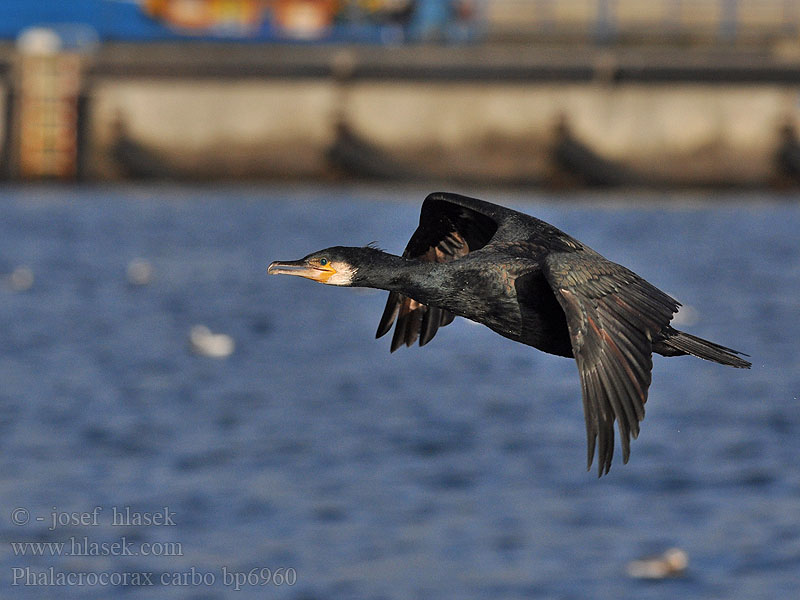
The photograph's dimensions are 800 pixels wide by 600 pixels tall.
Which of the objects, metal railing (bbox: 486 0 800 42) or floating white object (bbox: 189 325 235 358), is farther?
metal railing (bbox: 486 0 800 42)

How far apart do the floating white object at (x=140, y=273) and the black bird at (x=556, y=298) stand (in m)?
20.9

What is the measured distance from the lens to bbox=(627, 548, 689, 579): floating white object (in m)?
12.2

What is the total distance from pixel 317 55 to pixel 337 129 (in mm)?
1848

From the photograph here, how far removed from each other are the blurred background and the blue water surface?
0.18 ft

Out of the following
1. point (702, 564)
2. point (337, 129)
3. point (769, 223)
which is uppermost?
point (702, 564)

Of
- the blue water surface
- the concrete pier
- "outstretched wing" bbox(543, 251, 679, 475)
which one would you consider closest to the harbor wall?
the concrete pier

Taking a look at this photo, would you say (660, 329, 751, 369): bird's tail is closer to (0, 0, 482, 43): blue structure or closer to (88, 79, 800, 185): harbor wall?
(88, 79, 800, 185): harbor wall

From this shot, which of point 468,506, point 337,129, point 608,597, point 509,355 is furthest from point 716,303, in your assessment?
point 608,597

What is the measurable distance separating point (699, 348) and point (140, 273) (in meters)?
22.7

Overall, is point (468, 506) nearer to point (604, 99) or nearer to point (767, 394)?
point (767, 394)

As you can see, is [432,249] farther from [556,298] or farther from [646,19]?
[646,19]

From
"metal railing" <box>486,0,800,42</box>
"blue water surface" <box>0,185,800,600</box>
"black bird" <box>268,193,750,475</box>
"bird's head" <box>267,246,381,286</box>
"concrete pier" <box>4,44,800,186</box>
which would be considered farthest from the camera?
"metal railing" <box>486,0,800,42</box>

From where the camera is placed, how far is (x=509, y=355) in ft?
72.8

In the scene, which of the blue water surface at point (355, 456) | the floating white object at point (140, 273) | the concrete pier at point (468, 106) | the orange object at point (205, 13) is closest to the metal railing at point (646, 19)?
the concrete pier at point (468, 106)
